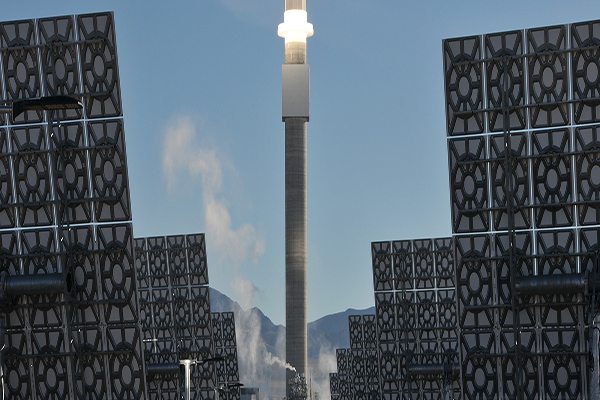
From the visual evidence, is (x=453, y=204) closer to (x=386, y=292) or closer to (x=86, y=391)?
(x=86, y=391)

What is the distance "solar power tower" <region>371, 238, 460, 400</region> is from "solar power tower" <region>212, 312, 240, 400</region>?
18205 millimetres

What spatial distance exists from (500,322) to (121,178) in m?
15.5

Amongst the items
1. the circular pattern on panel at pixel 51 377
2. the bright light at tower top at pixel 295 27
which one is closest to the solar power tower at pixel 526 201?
the circular pattern on panel at pixel 51 377

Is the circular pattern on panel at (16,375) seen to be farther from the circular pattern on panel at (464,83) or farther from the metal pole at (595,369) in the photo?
the metal pole at (595,369)

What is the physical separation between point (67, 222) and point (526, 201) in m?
17.1

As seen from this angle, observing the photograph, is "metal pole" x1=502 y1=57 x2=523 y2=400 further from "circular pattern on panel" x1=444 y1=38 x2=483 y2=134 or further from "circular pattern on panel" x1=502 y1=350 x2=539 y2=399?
"circular pattern on panel" x1=444 y1=38 x2=483 y2=134

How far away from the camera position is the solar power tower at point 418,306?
94062 millimetres

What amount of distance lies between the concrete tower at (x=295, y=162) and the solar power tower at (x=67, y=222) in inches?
3662

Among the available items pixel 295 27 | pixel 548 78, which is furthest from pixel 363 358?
pixel 548 78

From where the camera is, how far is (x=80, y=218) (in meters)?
58.0

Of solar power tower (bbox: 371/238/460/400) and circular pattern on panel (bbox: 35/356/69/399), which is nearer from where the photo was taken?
circular pattern on panel (bbox: 35/356/69/399)

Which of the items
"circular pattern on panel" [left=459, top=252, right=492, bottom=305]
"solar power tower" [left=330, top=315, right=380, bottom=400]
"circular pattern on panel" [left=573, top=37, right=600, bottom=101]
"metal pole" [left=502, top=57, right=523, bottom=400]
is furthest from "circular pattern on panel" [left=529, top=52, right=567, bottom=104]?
"solar power tower" [left=330, top=315, right=380, bottom=400]

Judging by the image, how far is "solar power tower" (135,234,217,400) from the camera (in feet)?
289

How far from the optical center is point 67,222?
5750 centimetres
